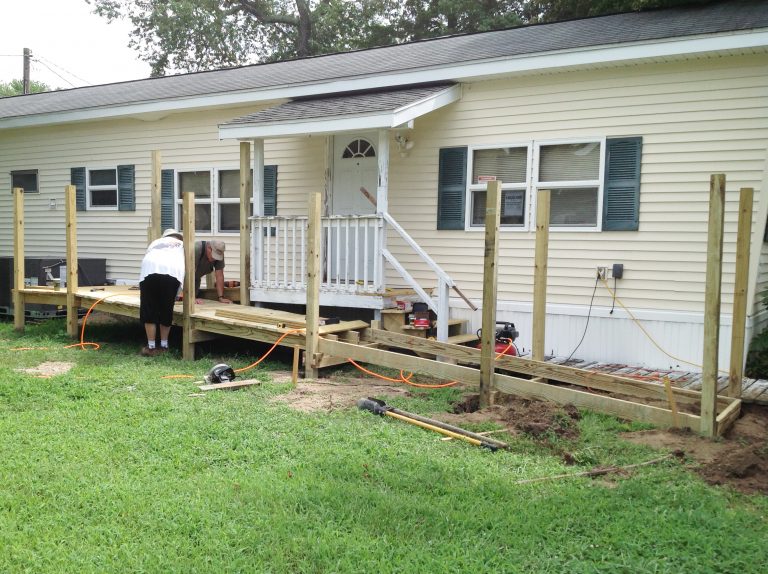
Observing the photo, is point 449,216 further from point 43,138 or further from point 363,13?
point 363,13

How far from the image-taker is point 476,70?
870 cm

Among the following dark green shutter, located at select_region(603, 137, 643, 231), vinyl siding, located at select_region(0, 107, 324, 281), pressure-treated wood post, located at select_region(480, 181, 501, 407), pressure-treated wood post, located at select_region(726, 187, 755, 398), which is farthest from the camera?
vinyl siding, located at select_region(0, 107, 324, 281)

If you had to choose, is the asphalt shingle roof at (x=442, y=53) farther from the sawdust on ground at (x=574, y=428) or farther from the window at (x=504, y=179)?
the sawdust on ground at (x=574, y=428)

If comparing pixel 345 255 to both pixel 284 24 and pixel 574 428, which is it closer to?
pixel 574 428

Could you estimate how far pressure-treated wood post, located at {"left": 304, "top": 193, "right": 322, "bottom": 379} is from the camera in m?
7.25

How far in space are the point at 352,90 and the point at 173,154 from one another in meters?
3.84

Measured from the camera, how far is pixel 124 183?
40.9ft

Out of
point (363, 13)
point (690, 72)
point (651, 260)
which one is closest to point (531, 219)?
point (651, 260)

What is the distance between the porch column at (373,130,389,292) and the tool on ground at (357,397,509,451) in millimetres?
2565

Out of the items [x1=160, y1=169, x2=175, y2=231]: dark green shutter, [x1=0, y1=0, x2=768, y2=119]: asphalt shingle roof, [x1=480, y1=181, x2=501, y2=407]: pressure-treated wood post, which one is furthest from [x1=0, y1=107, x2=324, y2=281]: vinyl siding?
[x1=480, y1=181, x2=501, y2=407]: pressure-treated wood post

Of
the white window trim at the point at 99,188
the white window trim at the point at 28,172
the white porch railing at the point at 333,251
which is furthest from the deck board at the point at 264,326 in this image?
the white window trim at the point at 28,172

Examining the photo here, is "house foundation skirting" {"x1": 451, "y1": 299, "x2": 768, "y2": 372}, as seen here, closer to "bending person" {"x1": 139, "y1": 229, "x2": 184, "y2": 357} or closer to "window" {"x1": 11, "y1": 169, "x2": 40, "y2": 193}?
"bending person" {"x1": 139, "y1": 229, "x2": 184, "y2": 357}

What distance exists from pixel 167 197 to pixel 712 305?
9.43 m

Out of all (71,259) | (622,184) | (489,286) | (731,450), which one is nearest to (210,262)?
(71,259)
